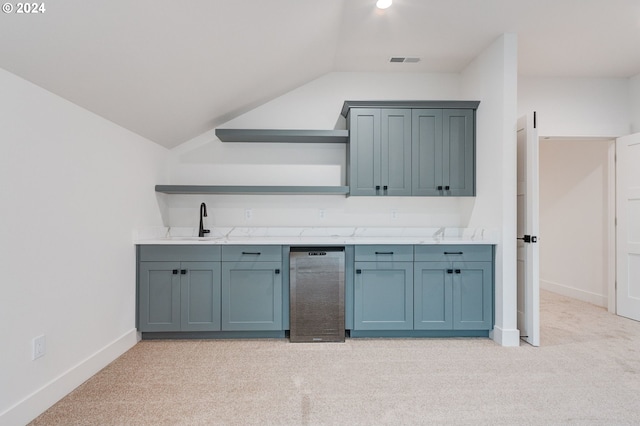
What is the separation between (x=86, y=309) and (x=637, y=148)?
5.32 meters

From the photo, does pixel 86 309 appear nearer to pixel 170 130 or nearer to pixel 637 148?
pixel 170 130

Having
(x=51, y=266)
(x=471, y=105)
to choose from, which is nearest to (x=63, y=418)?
(x=51, y=266)

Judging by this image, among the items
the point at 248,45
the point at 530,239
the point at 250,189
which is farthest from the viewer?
the point at 250,189

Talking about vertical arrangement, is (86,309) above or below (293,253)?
below

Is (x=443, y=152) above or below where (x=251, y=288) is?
above

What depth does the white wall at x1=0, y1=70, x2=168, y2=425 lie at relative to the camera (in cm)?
182

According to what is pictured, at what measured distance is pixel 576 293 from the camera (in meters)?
4.82

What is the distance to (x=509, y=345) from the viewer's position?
302cm

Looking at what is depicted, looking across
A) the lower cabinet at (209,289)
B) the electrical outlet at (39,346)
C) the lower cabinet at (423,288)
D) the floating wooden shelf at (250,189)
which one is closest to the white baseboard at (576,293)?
the lower cabinet at (423,288)

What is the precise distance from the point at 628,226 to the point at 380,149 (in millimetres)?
2924

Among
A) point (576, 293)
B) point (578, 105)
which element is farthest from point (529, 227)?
point (576, 293)

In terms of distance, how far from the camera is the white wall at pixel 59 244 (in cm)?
182

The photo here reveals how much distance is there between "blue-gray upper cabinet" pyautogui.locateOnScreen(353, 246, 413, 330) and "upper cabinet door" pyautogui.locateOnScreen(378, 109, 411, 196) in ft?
2.12

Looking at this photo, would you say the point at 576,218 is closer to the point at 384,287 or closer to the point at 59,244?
the point at 384,287
